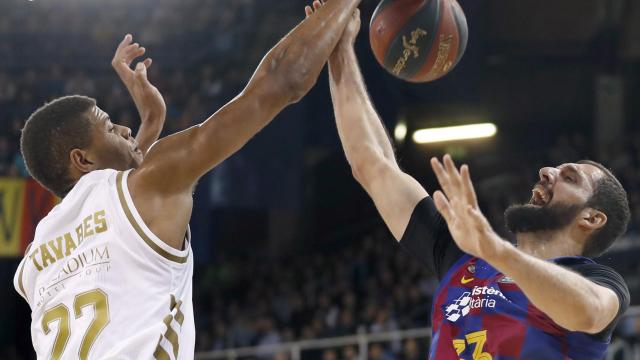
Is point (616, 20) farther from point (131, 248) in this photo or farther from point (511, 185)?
point (131, 248)

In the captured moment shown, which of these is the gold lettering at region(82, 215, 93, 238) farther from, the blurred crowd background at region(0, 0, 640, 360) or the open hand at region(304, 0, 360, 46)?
the blurred crowd background at region(0, 0, 640, 360)

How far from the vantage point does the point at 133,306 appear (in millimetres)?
3223

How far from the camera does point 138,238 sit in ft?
10.6

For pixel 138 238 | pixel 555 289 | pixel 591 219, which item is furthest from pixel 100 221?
pixel 591 219

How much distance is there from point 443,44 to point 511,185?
1364 centimetres

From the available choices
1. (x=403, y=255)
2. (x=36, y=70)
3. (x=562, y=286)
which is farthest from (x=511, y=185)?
(x=562, y=286)

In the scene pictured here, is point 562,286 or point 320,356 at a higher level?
point 562,286

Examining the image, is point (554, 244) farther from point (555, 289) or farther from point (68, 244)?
point (68, 244)

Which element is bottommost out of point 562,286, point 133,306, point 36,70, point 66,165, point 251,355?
point 251,355

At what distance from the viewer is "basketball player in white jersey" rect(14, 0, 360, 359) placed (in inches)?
126

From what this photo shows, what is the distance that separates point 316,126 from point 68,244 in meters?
10.4

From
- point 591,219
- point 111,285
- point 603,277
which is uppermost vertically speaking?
point 111,285

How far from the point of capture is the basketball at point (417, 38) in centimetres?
416

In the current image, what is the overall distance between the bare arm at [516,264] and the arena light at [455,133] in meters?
14.9
